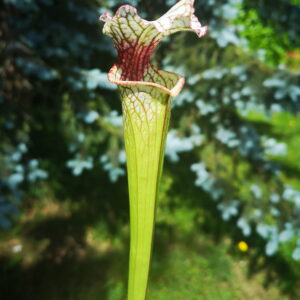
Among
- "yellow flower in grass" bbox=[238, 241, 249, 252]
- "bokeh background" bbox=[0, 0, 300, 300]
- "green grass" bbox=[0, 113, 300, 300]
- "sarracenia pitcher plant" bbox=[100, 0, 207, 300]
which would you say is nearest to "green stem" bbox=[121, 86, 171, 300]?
"sarracenia pitcher plant" bbox=[100, 0, 207, 300]

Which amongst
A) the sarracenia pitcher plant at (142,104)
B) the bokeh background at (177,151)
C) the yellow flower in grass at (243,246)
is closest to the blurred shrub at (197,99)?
the bokeh background at (177,151)

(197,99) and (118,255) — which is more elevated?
(197,99)

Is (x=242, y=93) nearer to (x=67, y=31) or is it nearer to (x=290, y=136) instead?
(x=67, y=31)

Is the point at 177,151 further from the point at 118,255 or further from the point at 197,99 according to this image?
the point at 118,255

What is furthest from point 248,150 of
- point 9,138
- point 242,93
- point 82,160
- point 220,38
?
point 9,138

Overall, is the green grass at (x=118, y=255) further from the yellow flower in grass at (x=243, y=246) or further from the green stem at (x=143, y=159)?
the green stem at (x=143, y=159)

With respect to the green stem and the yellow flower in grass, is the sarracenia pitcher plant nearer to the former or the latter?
the green stem

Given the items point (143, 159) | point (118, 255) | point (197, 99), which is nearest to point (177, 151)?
point (197, 99)
